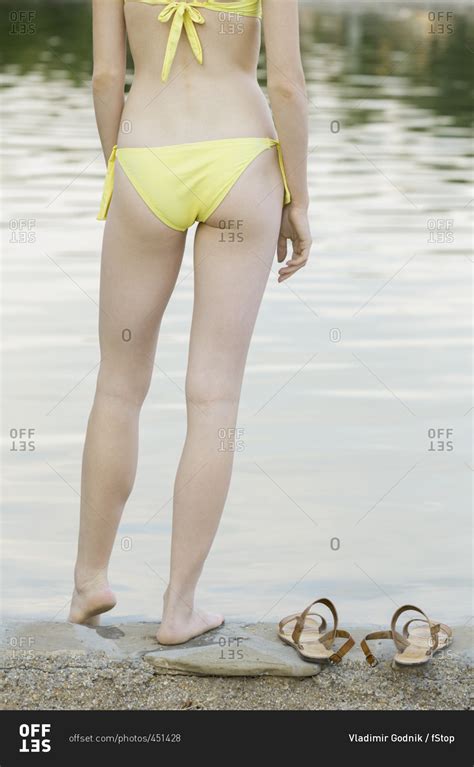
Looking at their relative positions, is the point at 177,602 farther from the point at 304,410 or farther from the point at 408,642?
the point at 304,410

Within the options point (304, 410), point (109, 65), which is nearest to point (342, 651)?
point (109, 65)

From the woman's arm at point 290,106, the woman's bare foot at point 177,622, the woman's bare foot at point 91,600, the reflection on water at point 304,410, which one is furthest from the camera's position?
the reflection on water at point 304,410

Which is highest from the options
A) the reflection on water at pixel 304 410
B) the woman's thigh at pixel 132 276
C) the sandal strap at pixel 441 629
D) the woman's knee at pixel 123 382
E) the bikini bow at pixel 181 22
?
the bikini bow at pixel 181 22

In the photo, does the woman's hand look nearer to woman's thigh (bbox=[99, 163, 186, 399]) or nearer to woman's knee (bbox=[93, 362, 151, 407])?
woman's thigh (bbox=[99, 163, 186, 399])

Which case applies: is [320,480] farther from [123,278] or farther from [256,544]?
[123,278]

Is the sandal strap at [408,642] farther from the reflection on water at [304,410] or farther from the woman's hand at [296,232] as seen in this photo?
the woman's hand at [296,232]

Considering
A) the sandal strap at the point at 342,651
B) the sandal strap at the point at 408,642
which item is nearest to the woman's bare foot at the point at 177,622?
the sandal strap at the point at 342,651

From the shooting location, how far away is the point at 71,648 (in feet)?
12.6

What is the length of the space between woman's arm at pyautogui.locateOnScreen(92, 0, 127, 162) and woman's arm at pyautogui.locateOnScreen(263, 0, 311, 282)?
1.17 ft

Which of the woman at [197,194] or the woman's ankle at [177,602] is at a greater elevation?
the woman at [197,194]

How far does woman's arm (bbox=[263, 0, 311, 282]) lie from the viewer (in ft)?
11.8

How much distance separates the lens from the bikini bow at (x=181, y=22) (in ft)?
12.0

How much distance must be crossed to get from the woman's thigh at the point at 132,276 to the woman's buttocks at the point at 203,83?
0.17 m

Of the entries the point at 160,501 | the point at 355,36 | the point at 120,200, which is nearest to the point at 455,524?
the point at 160,501
